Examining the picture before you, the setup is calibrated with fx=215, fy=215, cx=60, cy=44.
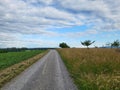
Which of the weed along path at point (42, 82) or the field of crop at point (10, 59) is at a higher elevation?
the field of crop at point (10, 59)

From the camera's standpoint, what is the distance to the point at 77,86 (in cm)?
1157

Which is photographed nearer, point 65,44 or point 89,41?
point 89,41

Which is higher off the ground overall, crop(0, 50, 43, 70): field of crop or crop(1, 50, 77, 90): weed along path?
crop(0, 50, 43, 70): field of crop

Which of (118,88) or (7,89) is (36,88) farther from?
(118,88)

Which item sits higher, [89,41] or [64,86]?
[89,41]

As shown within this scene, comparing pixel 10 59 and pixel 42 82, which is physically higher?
pixel 10 59

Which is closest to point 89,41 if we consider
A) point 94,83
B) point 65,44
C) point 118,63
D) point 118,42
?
point 118,42

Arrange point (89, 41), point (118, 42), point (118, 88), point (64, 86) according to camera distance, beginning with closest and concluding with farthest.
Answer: point (118, 88), point (64, 86), point (118, 42), point (89, 41)

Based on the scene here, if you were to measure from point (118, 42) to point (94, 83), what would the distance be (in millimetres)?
72527

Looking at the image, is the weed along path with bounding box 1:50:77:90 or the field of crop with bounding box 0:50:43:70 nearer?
the weed along path with bounding box 1:50:77:90

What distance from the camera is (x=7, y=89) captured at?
10.7 meters

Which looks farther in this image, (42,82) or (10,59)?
(10,59)

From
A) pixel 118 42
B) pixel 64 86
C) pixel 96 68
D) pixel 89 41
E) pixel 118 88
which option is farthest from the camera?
pixel 89 41

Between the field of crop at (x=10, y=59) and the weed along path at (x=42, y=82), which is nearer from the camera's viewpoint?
the weed along path at (x=42, y=82)
